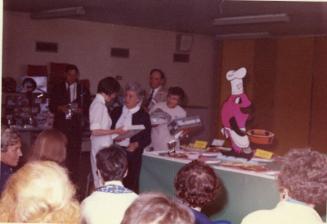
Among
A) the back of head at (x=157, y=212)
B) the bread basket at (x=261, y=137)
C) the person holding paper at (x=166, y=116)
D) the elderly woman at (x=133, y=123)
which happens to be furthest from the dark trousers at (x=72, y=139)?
the back of head at (x=157, y=212)

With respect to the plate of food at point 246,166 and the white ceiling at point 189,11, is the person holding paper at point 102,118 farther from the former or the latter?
the white ceiling at point 189,11

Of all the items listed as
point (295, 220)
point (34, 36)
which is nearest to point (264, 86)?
point (34, 36)

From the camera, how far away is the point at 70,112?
525 cm

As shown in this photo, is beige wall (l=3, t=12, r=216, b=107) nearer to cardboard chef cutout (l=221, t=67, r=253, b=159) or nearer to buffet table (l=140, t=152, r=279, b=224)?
buffet table (l=140, t=152, r=279, b=224)

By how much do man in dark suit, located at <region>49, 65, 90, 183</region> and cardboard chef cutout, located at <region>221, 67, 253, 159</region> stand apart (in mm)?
1930

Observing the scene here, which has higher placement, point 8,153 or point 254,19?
point 254,19

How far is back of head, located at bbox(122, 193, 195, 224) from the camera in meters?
1.32

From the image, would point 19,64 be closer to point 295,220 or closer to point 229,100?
point 229,100

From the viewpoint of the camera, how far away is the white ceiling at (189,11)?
5.81 metres

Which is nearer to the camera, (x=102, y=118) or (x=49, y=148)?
(x=49, y=148)

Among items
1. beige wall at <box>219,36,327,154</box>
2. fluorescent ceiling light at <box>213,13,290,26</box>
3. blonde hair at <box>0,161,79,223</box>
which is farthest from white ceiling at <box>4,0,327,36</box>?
blonde hair at <box>0,161,79,223</box>

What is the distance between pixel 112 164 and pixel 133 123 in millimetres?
1503

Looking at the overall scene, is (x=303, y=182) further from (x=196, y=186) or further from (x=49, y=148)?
(x=49, y=148)

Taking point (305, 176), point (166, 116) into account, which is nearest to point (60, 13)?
point (166, 116)
